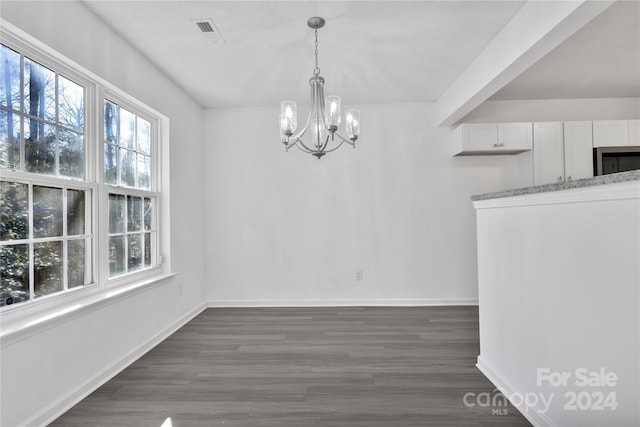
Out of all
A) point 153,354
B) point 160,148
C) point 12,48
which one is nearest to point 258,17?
point 12,48

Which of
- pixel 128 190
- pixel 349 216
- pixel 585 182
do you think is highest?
pixel 128 190

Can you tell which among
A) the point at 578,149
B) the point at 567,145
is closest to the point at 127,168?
the point at 567,145

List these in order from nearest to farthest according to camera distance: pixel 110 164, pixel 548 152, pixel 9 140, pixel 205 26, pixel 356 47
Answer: pixel 9 140
pixel 205 26
pixel 110 164
pixel 356 47
pixel 548 152

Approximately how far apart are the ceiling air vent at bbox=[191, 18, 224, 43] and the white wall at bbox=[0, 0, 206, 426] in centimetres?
68

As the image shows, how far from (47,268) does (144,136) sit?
156 cm

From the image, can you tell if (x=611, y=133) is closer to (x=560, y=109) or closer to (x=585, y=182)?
(x=560, y=109)

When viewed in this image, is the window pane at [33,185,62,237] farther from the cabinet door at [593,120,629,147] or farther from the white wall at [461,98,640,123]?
the cabinet door at [593,120,629,147]

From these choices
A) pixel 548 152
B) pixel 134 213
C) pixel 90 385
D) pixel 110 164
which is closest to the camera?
pixel 90 385

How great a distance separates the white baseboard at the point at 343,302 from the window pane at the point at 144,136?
2.13 m

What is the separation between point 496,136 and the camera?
3.88 meters

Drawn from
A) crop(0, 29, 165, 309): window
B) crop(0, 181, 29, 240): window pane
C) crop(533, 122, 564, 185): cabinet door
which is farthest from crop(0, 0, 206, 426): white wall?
crop(533, 122, 564, 185): cabinet door

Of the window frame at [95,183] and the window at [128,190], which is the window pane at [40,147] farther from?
the window at [128,190]

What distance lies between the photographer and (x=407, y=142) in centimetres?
431

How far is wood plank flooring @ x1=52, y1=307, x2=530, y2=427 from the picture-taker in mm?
1930
